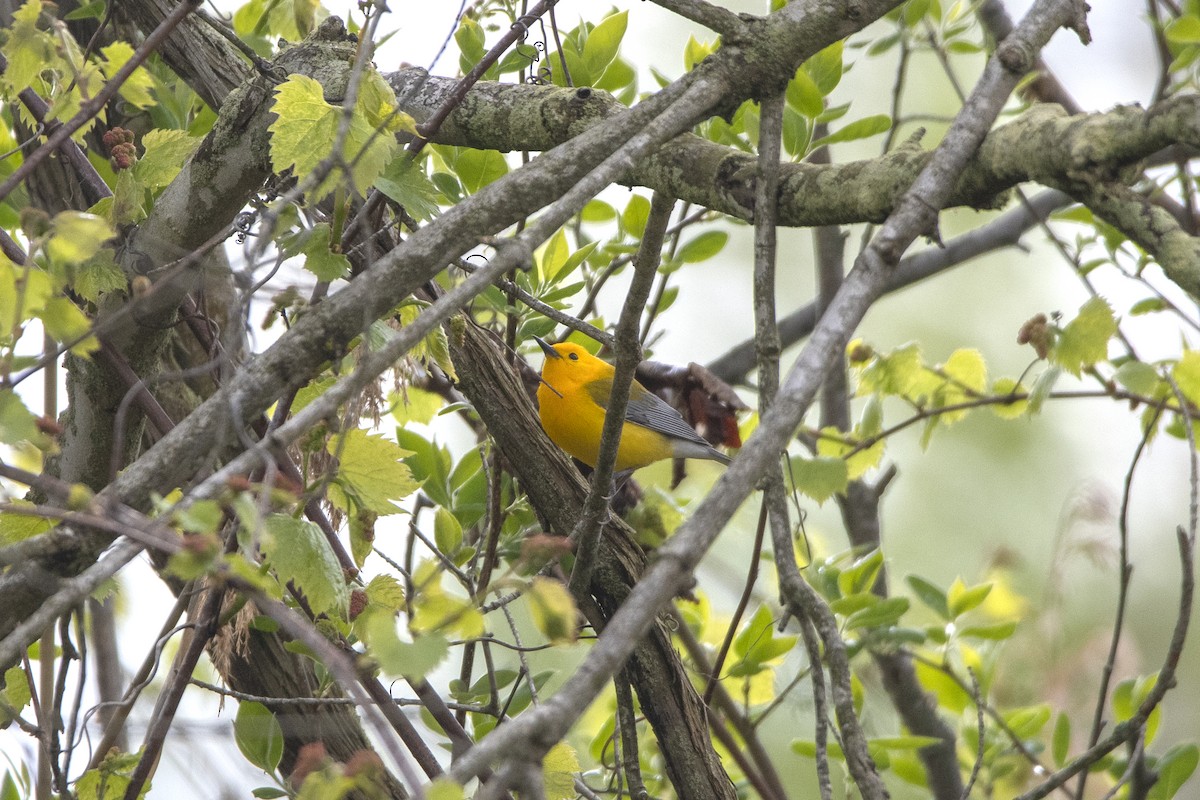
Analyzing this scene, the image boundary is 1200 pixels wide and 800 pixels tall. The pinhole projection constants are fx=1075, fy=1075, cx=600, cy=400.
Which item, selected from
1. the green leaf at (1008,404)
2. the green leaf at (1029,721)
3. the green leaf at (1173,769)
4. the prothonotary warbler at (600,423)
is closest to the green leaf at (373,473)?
the green leaf at (1008,404)

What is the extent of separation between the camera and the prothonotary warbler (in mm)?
5043

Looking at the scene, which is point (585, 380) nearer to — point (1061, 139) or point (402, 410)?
point (402, 410)

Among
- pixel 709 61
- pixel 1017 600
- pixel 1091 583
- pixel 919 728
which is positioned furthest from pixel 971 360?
pixel 1091 583

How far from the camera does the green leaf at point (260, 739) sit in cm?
266

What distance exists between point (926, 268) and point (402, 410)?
9.03ft

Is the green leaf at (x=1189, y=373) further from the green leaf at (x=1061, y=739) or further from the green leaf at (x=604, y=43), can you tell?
the green leaf at (x=604, y=43)

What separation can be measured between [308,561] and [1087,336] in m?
1.83

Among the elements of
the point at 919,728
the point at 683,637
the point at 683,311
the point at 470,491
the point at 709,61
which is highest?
the point at 683,311

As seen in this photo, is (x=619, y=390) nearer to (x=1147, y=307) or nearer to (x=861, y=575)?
(x=861, y=575)

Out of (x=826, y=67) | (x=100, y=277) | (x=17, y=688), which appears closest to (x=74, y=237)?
(x=100, y=277)

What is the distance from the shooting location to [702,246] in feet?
11.0

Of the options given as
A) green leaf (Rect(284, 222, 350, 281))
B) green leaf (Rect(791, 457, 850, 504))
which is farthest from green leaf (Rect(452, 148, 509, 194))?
green leaf (Rect(791, 457, 850, 504))

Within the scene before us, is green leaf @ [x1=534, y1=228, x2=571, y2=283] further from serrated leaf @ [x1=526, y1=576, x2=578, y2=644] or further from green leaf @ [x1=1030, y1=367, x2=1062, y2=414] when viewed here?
serrated leaf @ [x1=526, y1=576, x2=578, y2=644]

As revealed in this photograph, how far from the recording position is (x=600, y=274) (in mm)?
3789
